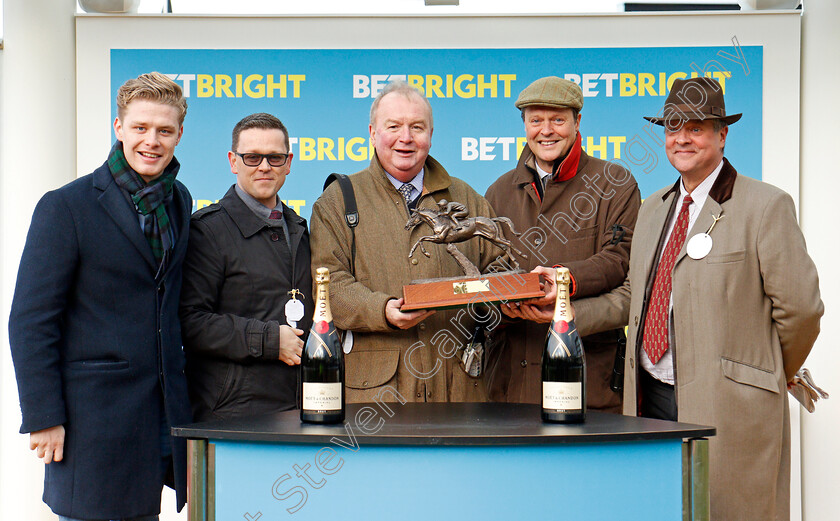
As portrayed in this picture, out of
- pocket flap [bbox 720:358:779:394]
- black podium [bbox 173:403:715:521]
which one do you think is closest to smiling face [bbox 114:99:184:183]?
black podium [bbox 173:403:715:521]

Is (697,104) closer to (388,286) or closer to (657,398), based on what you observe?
(657,398)

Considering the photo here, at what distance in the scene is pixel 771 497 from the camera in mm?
2660

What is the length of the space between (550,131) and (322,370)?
5.11ft

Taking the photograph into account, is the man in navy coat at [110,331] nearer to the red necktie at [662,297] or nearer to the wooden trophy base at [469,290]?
the wooden trophy base at [469,290]

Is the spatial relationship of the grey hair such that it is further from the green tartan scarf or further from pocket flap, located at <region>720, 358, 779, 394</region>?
pocket flap, located at <region>720, 358, 779, 394</region>

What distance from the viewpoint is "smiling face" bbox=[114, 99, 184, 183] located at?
2498 millimetres

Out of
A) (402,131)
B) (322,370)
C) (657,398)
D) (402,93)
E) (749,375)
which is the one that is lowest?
(657,398)

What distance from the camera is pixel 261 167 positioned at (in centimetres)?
288

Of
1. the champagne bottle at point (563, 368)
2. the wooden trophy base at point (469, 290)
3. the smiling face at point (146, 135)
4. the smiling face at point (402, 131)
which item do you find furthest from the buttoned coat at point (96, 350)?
the champagne bottle at point (563, 368)

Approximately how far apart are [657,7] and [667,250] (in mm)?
2032

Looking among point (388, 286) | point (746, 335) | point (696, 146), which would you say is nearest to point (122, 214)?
point (388, 286)

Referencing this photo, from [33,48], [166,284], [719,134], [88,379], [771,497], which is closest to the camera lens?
[88,379]

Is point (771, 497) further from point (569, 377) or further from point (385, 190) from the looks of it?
point (385, 190)

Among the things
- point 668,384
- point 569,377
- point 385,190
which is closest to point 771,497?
point 668,384
